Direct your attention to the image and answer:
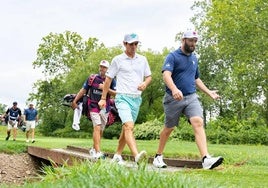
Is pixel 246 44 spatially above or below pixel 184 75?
above

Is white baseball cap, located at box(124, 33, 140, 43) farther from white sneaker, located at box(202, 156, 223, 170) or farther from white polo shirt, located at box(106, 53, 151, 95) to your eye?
white sneaker, located at box(202, 156, 223, 170)

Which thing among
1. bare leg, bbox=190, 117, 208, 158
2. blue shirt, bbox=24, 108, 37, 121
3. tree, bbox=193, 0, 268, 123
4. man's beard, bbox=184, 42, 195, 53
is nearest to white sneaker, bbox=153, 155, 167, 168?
bare leg, bbox=190, 117, 208, 158

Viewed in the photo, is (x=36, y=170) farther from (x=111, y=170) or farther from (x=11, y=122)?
(x=111, y=170)

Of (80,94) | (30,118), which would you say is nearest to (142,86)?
(80,94)

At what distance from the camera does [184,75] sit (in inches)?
355

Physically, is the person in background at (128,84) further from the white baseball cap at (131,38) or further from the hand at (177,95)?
the hand at (177,95)

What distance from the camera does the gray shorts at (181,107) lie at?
9.00 m

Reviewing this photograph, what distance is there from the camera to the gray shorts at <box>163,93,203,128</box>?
9000mm

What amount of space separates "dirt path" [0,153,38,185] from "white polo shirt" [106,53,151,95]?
773 centimetres

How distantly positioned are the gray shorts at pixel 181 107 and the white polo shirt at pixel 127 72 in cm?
55

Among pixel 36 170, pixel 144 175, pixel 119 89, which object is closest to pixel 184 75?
pixel 119 89

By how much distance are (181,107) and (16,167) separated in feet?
33.1

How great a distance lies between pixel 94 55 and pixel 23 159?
46285 mm

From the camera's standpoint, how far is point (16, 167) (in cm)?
1786
